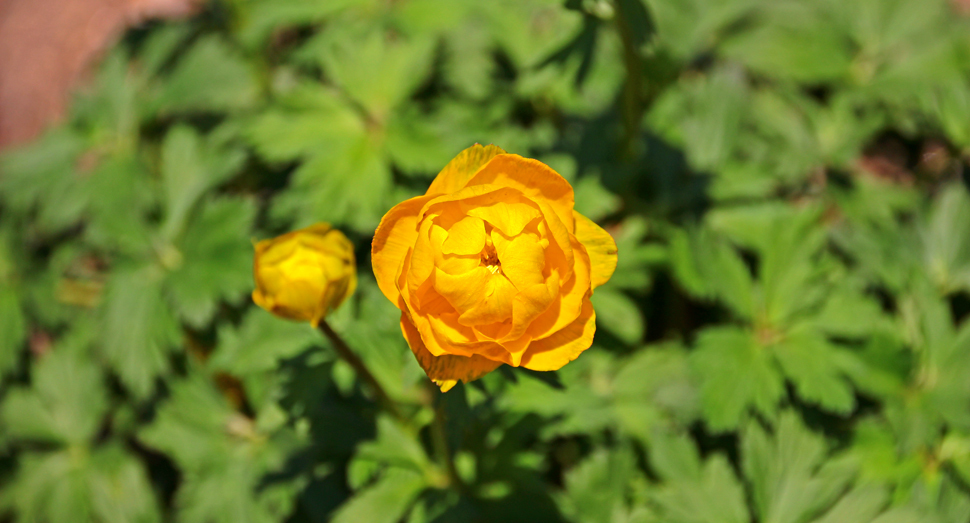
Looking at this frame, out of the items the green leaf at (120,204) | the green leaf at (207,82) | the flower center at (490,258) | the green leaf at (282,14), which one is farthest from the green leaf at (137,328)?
the flower center at (490,258)

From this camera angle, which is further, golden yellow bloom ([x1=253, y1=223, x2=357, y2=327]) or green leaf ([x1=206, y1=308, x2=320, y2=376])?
green leaf ([x1=206, y1=308, x2=320, y2=376])

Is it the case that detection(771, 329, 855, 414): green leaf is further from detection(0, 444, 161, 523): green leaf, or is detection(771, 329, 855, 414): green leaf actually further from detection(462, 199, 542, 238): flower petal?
detection(0, 444, 161, 523): green leaf

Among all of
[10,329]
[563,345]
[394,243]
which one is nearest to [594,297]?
[563,345]

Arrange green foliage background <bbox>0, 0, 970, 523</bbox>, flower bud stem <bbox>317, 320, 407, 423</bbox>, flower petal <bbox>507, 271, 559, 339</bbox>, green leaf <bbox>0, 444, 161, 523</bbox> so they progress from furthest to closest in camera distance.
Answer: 1. green leaf <bbox>0, 444, 161, 523</bbox>
2. green foliage background <bbox>0, 0, 970, 523</bbox>
3. flower bud stem <bbox>317, 320, 407, 423</bbox>
4. flower petal <bbox>507, 271, 559, 339</bbox>

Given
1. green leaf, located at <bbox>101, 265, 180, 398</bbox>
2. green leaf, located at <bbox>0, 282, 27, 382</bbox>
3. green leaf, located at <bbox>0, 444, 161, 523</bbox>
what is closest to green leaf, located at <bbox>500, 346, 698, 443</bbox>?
green leaf, located at <bbox>101, 265, 180, 398</bbox>

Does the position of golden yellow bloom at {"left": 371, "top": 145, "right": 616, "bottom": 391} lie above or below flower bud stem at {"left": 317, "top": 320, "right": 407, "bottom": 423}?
above

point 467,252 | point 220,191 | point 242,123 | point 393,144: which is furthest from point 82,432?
point 467,252
